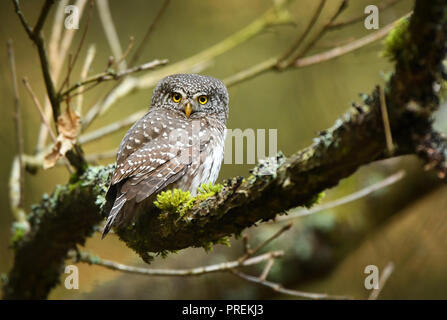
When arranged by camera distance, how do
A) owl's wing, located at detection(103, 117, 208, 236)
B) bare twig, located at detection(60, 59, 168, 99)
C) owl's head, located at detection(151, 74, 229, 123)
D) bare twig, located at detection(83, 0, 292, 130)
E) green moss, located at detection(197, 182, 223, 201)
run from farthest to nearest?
bare twig, located at detection(83, 0, 292, 130), owl's head, located at detection(151, 74, 229, 123), bare twig, located at detection(60, 59, 168, 99), owl's wing, located at detection(103, 117, 208, 236), green moss, located at detection(197, 182, 223, 201)

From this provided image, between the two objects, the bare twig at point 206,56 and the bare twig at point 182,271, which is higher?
the bare twig at point 206,56

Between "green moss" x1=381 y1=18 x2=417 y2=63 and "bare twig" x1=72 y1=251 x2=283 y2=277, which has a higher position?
"green moss" x1=381 y1=18 x2=417 y2=63

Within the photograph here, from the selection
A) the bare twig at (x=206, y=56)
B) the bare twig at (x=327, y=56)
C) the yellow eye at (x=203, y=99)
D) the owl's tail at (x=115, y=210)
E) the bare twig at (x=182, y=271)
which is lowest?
the bare twig at (x=182, y=271)

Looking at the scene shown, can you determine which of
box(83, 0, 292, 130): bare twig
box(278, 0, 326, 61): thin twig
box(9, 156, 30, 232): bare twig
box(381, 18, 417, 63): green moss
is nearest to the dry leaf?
box(9, 156, 30, 232): bare twig

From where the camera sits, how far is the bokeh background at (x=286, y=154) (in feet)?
15.0

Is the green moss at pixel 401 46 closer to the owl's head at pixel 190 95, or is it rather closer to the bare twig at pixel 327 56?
the owl's head at pixel 190 95

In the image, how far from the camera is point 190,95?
315cm

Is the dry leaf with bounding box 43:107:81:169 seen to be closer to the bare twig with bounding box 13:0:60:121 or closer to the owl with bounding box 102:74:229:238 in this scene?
the bare twig with bounding box 13:0:60:121

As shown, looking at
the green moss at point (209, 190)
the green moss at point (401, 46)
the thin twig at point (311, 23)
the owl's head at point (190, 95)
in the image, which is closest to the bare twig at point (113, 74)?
the owl's head at point (190, 95)

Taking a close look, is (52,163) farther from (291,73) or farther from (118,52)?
(291,73)

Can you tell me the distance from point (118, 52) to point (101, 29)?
254 cm

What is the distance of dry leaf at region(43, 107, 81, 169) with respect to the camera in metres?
2.73

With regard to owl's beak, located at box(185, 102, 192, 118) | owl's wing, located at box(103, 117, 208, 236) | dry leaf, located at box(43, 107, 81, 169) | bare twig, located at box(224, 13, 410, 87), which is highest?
bare twig, located at box(224, 13, 410, 87)

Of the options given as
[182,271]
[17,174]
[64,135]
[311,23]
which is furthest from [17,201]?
[311,23]
